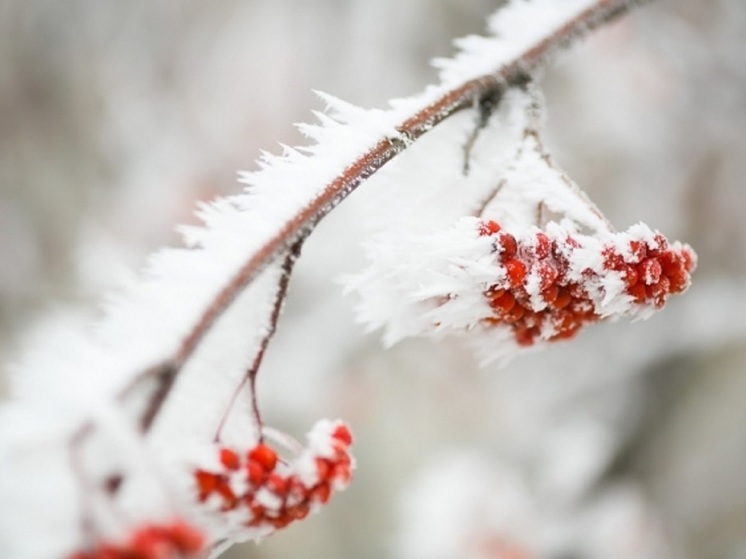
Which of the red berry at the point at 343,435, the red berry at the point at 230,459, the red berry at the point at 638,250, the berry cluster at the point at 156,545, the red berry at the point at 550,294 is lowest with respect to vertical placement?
the berry cluster at the point at 156,545

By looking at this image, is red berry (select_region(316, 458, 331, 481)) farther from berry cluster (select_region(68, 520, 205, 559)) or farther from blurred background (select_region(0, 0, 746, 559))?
→ blurred background (select_region(0, 0, 746, 559))

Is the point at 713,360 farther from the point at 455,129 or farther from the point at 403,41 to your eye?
the point at 455,129

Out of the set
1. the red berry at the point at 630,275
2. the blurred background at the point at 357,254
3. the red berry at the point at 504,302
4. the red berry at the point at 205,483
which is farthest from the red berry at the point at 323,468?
the blurred background at the point at 357,254

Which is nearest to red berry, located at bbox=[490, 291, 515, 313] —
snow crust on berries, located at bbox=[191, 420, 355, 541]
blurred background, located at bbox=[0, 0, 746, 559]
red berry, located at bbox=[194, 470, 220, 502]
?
snow crust on berries, located at bbox=[191, 420, 355, 541]

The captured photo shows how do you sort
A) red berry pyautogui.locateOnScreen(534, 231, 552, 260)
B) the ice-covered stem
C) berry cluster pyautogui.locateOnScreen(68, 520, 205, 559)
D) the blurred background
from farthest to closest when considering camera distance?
1. the blurred background
2. red berry pyautogui.locateOnScreen(534, 231, 552, 260)
3. the ice-covered stem
4. berry cluster pyautogui.locateOnScreen(68, 520, 205, 559)

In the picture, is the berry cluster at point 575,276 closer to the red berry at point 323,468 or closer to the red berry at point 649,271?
the red berry at point 649,271

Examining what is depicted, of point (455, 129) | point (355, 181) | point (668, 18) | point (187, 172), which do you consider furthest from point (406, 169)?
point (187, 172)
